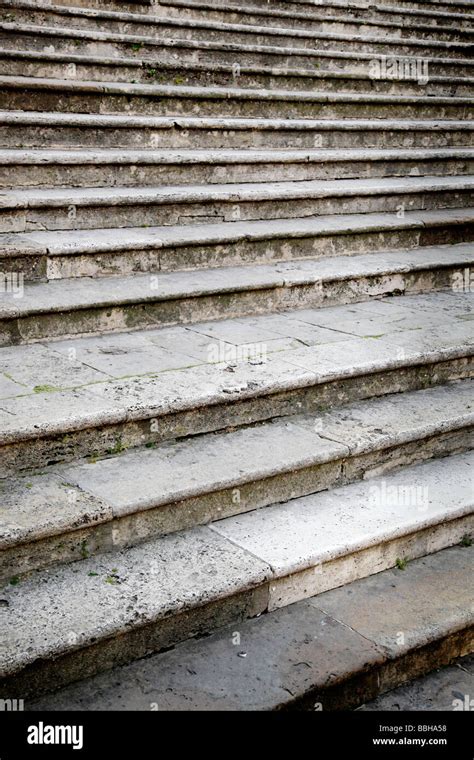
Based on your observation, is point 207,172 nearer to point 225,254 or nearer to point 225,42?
point 225,254

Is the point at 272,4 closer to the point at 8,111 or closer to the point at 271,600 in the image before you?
the point at 8,111

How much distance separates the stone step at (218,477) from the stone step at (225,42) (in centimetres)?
366

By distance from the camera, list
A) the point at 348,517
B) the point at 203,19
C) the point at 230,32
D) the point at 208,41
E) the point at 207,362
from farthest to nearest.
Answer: the point at 203,19 < the point at 230,32 < the point at 208,41 < the point at 207,362 < the point at 348,517

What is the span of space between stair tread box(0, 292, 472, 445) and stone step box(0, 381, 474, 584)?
0.57 ft

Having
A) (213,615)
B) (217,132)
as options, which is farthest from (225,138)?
(213,615)

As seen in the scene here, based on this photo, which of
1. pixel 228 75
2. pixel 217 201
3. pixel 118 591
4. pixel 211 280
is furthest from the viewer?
pixel 228 75

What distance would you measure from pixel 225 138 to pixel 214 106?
1.15 feet

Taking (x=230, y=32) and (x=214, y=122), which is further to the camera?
(x=230, y=32)

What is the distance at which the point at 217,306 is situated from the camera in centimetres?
418

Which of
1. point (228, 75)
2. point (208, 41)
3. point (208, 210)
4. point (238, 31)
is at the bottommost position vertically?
point (208, 210)

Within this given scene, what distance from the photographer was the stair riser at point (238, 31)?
19.3 feet

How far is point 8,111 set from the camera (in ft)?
16.4

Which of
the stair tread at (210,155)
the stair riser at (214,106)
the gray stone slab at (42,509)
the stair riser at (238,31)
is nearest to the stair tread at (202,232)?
the stair tread at (210,155)

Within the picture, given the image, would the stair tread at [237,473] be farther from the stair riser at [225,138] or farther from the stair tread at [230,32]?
the stair tread at [230,32]
